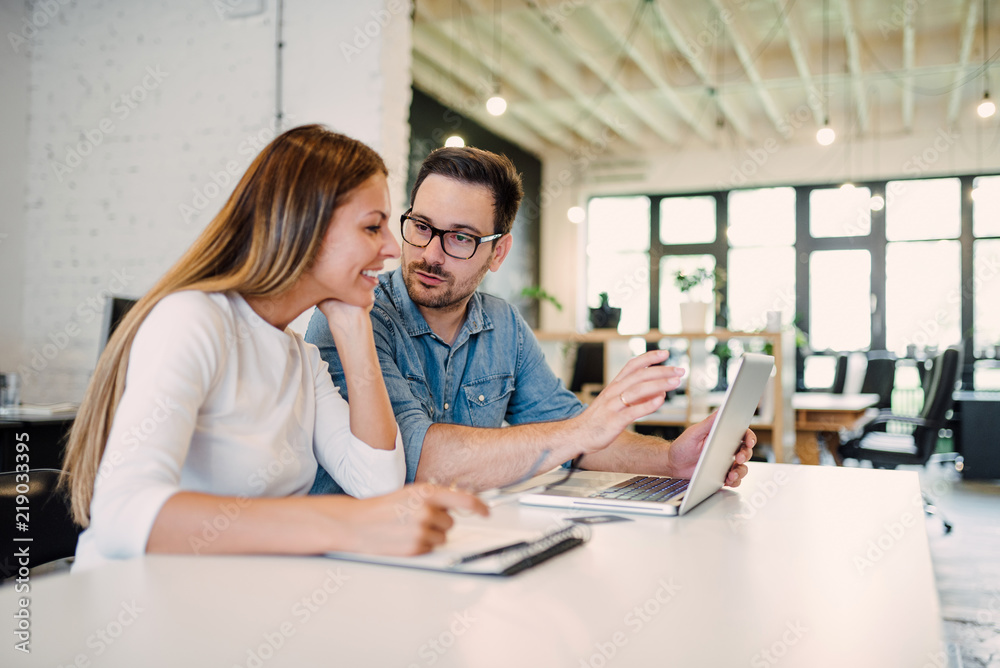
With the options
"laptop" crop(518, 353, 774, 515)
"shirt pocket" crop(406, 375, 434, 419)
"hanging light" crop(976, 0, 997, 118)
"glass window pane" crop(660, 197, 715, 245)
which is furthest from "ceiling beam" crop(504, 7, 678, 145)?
"laptop" crop(518, 353, 774, 515)

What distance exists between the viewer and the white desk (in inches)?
24.0

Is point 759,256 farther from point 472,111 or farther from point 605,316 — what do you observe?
point 605,316

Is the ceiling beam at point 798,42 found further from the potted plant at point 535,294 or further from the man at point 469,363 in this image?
the man at point 469,363

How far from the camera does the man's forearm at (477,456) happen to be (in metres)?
1.42

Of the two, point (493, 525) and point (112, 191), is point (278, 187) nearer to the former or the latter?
point (493, 525)

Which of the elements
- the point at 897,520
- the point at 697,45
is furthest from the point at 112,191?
the point at 697,45

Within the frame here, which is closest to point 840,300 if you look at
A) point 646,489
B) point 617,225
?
point 617,225

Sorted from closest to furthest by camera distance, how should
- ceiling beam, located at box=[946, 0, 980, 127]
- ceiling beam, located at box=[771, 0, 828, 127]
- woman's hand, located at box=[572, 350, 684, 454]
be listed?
woman's hand, located at box=[572, 350, 684, 454], ceiling beam, located at box=[946, 0, 980, 127], ceiling beam, located at box=[771, 0, 828, 127]

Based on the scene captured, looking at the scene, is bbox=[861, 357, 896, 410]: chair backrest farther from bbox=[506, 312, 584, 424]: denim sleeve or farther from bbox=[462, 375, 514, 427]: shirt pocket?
bbox=[462, 375, 514, 427]: shirt pocket

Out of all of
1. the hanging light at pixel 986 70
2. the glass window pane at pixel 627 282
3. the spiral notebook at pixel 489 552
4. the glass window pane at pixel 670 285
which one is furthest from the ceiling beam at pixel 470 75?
the spiral notebook at pixel 489 552

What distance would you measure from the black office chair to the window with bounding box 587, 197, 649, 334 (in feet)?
29.6

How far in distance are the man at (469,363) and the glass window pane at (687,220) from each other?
329 inches

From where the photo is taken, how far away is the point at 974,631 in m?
2.78

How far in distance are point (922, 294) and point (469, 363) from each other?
8.53 metres
